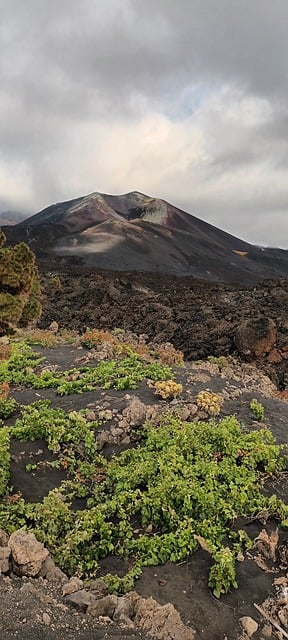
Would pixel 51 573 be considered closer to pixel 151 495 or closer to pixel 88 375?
pixel 151 495

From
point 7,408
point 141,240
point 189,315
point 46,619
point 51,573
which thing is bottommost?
point 51,573

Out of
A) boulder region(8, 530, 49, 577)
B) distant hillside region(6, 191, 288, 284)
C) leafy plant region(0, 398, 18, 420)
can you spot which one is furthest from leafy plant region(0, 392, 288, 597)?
distant hillside region(6, 191, 288, 284)

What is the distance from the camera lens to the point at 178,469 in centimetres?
656

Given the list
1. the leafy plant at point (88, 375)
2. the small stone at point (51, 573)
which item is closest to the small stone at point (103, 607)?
the small stone at point (51, 573)

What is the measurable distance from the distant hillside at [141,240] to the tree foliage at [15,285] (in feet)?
134

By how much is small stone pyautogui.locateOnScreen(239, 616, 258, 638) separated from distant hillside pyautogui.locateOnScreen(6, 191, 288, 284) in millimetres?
53887

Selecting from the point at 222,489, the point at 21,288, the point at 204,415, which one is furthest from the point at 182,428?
the point at 21,288

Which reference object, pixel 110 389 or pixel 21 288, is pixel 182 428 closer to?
pixel 110 389

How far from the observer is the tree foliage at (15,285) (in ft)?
50.9

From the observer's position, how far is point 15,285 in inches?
627

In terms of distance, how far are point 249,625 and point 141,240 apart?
68.5m

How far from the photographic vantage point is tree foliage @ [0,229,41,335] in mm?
15508

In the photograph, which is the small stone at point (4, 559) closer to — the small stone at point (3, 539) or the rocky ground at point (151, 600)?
the rocky ground at point (151, 600)

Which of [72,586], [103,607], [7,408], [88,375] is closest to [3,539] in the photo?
[72,586]
